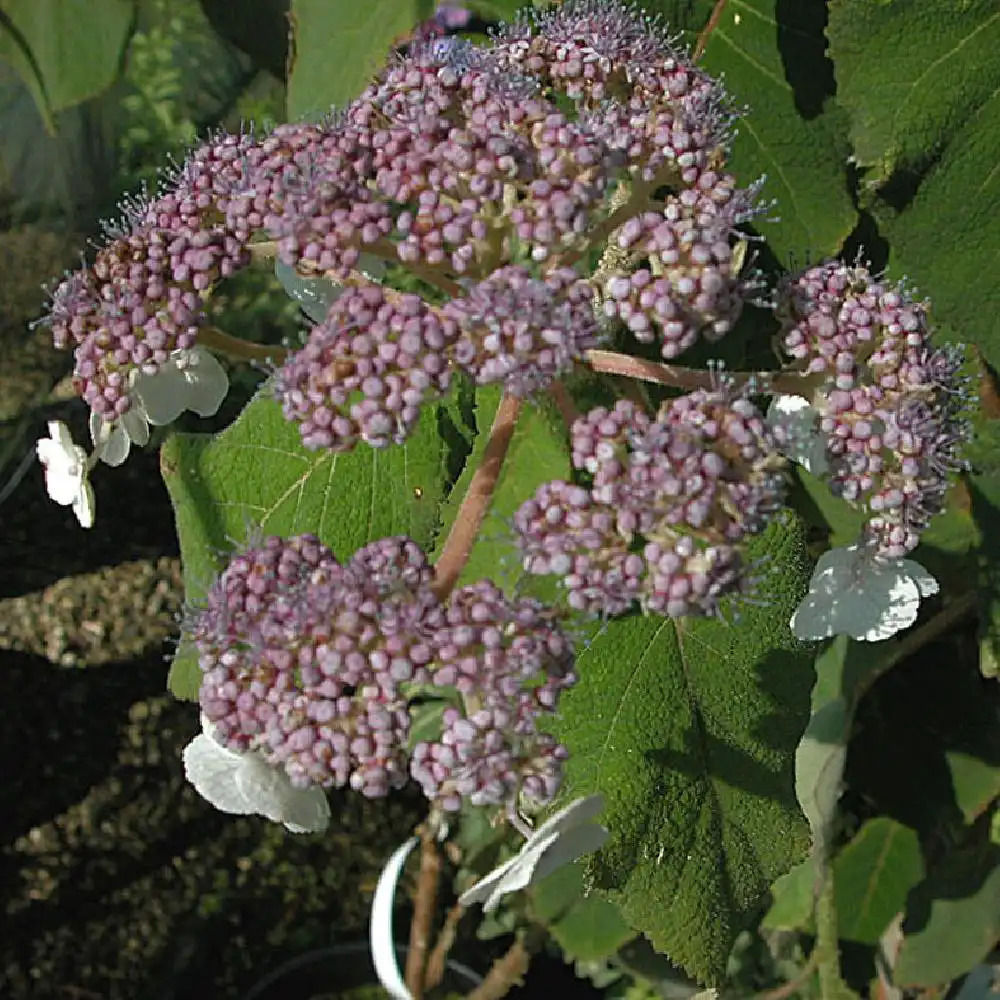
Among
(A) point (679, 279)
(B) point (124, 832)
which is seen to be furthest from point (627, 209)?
(B) point (124, 832)

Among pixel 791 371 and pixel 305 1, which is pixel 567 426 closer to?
→ pixel 791 371

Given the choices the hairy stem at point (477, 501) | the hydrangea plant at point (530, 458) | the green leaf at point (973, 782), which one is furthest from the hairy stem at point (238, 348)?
the green leaf at point (973, 782)

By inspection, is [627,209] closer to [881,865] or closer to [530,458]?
[530,458]

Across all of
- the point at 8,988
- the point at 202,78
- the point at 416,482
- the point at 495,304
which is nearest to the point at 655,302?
the point at 495,304

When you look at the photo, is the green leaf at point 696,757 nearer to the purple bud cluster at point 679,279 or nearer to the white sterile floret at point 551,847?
the white sterile floret at point 551,847

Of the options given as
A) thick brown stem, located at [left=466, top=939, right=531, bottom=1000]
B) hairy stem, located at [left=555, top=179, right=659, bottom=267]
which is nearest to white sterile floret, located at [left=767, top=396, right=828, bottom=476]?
hairy stem, located at [left=555, top=179, right=659, bottom=267]

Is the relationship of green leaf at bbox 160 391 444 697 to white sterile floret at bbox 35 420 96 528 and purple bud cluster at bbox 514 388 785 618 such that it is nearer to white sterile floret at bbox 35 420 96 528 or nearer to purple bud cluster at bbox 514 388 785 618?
white sterile floret at bbox 35 420 96 528
